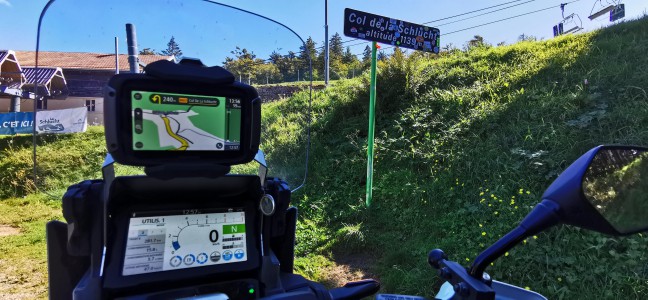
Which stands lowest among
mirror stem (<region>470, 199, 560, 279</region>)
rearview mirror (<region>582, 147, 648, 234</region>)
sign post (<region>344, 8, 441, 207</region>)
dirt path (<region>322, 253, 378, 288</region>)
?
dirt path (<region>322, 253, 378, 288</region>)

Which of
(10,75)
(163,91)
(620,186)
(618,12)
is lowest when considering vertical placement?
(620,186)

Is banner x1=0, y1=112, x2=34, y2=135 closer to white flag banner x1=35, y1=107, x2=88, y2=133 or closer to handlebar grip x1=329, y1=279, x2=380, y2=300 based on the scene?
white flag banner x1=35, y1=107, x2=88, y2=133

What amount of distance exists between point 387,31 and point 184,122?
4198 mm

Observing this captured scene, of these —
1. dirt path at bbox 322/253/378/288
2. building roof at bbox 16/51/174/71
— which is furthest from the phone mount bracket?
dirt path at bbox 322/253/378/288

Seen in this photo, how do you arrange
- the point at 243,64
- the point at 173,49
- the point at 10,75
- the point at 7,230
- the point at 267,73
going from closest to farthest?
the point at 173,49
the point at 243,64
the point at 267,73
the point at 10,75
the point at 7,230

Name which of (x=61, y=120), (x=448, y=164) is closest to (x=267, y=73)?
(x=61, y=120)

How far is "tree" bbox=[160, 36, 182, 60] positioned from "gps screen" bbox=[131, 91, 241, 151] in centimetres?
42

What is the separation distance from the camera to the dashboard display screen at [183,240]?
1.43 meters

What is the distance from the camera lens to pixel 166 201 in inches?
61.2

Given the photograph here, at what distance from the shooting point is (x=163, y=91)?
1.44 m

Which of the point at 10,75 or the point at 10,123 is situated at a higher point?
the point at 10,75

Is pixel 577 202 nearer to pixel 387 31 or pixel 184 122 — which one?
pixel 184 122

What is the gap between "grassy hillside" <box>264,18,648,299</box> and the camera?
11.4 ft

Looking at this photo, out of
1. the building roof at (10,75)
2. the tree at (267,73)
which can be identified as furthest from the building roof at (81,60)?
the building roof at (10,75)
